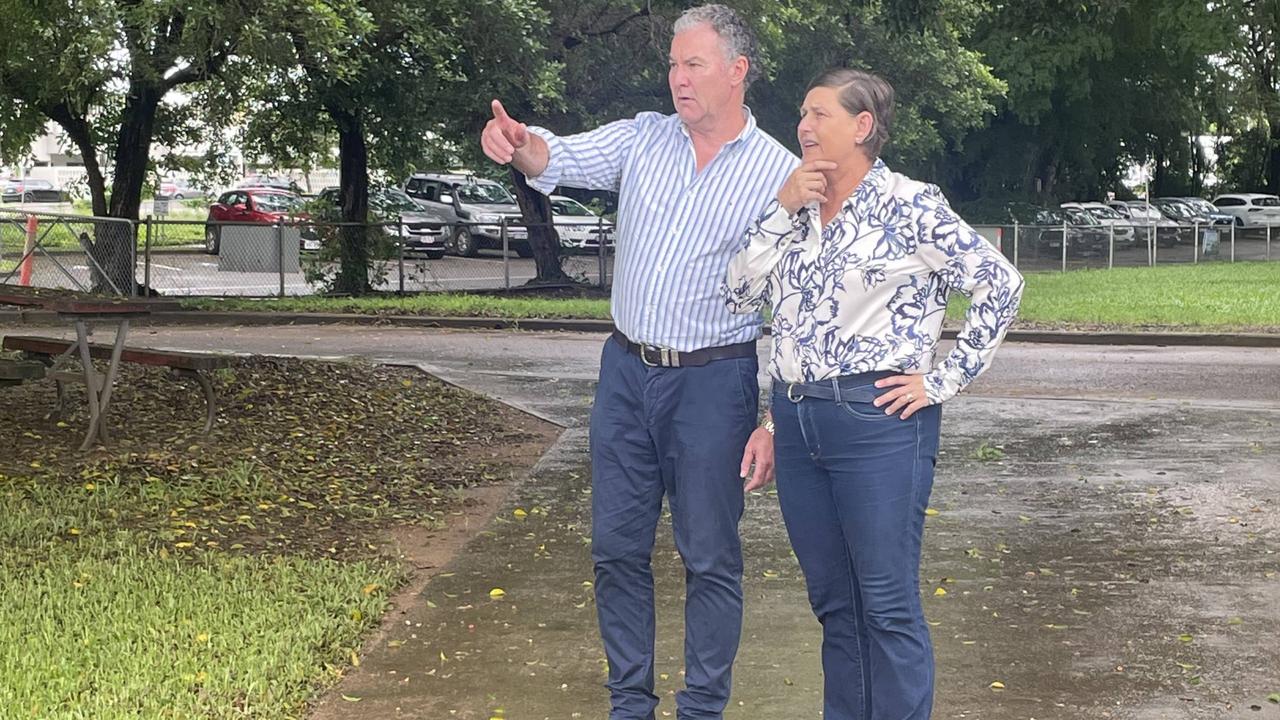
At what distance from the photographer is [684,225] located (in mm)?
4344

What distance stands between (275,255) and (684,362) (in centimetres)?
2023

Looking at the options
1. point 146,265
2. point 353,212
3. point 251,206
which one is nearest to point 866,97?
point 146,265

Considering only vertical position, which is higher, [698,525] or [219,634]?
[698,525]

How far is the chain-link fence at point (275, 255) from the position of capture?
66.0 feet

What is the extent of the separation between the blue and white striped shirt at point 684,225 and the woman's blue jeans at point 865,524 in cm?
35

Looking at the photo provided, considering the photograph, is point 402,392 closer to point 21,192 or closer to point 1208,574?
point 1208,574

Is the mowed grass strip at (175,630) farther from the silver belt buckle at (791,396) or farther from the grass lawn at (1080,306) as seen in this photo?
the grass lawn at (1080,306)

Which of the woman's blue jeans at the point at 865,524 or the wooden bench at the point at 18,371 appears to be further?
the wooden bench at the point at 18,371

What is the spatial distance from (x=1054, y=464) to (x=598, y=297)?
1586cm

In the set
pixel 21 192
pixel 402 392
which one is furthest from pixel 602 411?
pixel 21 192

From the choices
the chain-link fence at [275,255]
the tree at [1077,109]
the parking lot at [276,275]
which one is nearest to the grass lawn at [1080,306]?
the parking lot at [276,275]

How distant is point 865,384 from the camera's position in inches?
155

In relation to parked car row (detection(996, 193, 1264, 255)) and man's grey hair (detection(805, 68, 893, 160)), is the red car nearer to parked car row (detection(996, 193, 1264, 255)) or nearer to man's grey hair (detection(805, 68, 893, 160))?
parked car row (detection(996, 193, 1264, 255))

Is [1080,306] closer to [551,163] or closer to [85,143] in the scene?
[85,143]
